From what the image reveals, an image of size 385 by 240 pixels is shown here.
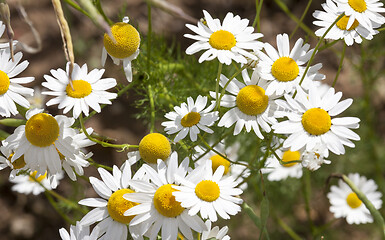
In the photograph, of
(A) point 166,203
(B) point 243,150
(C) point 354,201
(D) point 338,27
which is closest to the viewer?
(A) point 166,203

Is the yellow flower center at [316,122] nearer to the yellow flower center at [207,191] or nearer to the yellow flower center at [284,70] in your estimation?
the yellow flower center at [284,70]

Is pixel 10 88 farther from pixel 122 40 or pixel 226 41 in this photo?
pixel 226 41

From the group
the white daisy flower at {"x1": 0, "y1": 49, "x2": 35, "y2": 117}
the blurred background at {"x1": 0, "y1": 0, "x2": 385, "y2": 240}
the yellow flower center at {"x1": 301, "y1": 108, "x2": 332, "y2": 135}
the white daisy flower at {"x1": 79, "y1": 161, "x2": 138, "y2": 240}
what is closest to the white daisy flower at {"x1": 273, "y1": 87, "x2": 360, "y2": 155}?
the yellow flower center at {"x1": 301, "y1": 108, "x2": 332, "y2": 135}

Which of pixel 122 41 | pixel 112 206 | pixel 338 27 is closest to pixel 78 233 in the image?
pixel 112 206

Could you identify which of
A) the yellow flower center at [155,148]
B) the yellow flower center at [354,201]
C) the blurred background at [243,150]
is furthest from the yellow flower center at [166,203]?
the yellow flower center at [354,201]

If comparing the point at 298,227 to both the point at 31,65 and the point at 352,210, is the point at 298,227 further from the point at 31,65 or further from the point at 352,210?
the point at 31,65

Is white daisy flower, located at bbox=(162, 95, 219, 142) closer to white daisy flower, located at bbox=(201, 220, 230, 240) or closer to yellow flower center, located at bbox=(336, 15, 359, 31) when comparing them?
white daisy flower, located at bbox=(201, 220, 230, 240)
